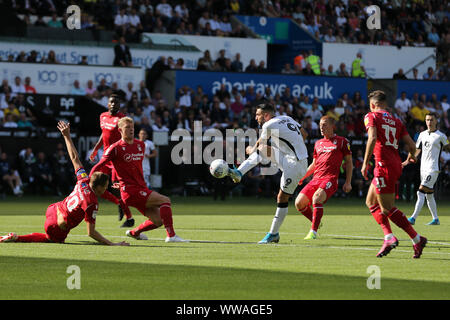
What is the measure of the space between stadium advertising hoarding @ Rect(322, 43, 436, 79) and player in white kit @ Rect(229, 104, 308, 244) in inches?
1081

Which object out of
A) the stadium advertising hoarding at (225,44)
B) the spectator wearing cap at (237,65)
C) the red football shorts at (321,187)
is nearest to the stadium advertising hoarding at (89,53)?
the stadium advertising hoarding at (225,44)

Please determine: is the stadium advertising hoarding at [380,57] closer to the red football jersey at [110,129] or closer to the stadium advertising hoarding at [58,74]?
the stadium advertising hoarding at [58,74]

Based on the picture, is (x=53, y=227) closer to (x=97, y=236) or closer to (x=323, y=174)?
(x=97, y=236)

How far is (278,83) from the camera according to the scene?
125 feet

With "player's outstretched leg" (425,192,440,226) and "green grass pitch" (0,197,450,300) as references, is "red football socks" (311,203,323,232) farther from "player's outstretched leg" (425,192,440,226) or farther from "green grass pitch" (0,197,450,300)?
"player's outstretched leg" (425,192,440,226)

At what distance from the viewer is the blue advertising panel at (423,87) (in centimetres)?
4100

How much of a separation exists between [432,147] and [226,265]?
1171cm

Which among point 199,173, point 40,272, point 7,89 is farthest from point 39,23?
point 40,272

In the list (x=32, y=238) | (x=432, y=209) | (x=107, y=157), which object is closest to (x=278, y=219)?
(x=107, y=157)

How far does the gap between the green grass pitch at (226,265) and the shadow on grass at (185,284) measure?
10 mm

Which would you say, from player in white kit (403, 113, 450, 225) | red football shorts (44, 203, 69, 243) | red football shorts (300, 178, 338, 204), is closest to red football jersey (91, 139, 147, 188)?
red football shorts (44, 203, 69, 243)

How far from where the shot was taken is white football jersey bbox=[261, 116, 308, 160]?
1581 centimetres
